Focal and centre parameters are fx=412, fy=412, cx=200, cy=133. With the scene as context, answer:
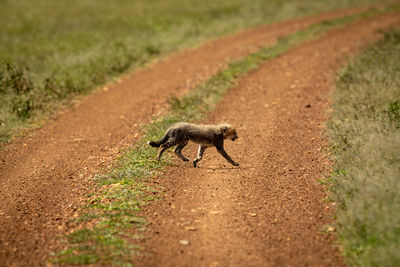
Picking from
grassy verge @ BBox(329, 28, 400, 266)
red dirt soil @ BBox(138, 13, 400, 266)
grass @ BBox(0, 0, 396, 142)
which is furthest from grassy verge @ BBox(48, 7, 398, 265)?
grass @ BBox(0, 0, 396, 142)

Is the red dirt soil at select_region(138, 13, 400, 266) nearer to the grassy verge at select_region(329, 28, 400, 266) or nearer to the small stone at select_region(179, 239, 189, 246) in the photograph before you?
the small stone at select_region(179, 239, 189, 246)

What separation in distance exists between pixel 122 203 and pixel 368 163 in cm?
481

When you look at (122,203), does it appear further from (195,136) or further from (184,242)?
(195,136)

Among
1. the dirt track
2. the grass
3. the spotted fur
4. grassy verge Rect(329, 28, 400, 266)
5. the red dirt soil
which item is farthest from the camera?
the grass

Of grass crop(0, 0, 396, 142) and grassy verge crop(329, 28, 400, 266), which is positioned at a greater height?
grass crop(0, 0, 396, 142)

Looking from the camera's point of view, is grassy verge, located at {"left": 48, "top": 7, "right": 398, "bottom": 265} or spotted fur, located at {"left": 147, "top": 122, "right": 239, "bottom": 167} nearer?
grassy verge, located at {"left": 48, "top": 7, "right": 398, "bottom": 265}

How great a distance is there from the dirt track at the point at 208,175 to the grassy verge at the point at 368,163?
407mm

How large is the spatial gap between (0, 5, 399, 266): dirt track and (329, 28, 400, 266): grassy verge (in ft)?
1.34

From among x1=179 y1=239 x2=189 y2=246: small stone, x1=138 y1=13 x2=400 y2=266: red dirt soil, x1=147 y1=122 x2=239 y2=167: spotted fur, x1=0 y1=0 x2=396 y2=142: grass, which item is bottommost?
x1=138 y1=13 x2=400 y2=266: red dirt soil

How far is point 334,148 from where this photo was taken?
31.8 ft

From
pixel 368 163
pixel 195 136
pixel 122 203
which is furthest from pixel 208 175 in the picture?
pixel 368 163

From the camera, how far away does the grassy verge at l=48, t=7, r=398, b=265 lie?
6.12 metres

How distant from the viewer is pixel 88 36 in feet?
79.2

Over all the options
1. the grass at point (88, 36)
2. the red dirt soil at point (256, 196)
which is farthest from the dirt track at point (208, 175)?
the grass at point (88, 36)
